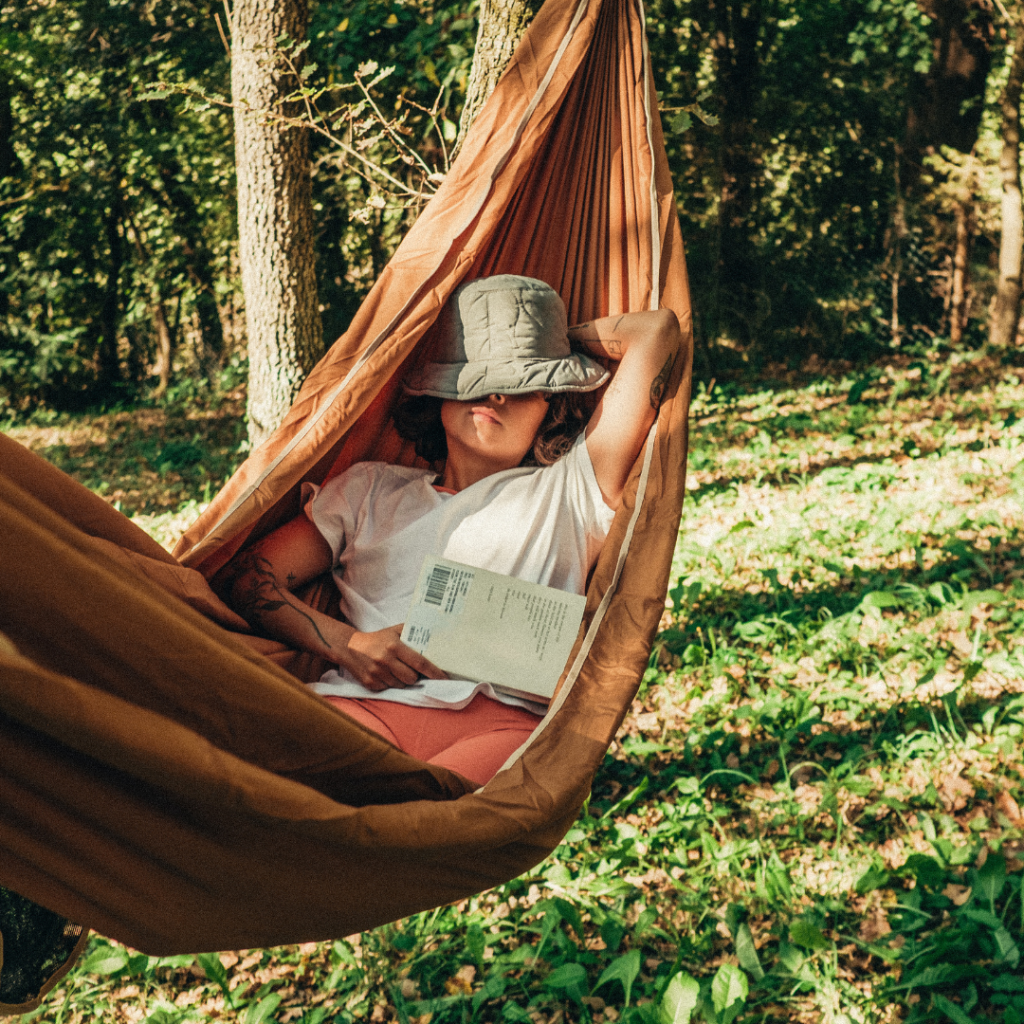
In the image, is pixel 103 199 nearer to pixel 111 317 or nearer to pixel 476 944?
pixel 111 317

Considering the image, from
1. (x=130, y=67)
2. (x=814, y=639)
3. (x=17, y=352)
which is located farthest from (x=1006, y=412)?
(x=17, y=352)

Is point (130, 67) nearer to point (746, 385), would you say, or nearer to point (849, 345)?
point (746, 385)

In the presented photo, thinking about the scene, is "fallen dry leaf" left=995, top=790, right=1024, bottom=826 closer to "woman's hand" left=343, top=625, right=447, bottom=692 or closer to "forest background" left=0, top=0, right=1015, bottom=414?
"woman's hand" left=343, top=625, right=447, bottom=692

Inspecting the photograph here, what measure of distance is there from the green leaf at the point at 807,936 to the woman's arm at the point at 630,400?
2.95 ft

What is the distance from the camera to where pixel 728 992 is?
158cm

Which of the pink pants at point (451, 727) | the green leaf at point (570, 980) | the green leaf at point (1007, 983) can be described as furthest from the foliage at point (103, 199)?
the green leaf at point (1007, 983)

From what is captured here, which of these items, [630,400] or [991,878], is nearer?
[991,878]

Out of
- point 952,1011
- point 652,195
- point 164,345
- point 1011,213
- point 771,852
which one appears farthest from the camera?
point 164,345

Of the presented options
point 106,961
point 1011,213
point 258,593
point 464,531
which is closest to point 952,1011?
point 464,531

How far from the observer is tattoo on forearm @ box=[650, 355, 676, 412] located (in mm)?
1827

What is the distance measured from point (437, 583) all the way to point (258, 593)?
1.16ft

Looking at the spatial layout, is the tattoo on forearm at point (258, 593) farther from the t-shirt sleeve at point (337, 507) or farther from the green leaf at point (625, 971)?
the green leaf at point (625, 971)

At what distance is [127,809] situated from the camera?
924mm

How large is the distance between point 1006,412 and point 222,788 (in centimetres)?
486
